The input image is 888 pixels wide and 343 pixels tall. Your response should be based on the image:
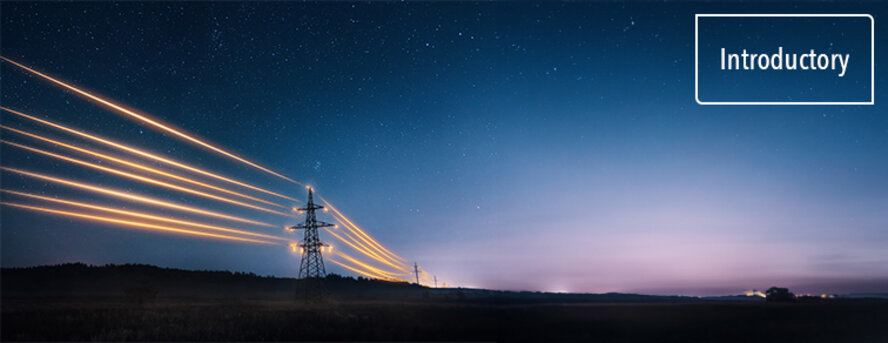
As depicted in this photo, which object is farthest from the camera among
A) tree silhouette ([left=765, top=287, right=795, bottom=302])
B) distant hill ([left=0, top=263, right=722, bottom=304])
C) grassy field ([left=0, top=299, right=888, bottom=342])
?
distant hill ([left=0, top=263, right=722, bottom=304])

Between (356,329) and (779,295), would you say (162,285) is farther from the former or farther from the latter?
(779,295)

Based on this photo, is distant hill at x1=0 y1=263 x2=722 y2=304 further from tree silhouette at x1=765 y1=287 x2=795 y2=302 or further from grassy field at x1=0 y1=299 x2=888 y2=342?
grassy field at x1=0 y1=299 x2=888 y2=342

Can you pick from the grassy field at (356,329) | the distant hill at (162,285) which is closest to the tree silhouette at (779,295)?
the distant hill at (162,285)

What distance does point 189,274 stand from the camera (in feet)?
389

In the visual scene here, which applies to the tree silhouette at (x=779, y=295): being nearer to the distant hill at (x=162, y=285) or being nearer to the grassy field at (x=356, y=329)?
the distant hill at (x=162, y=285)

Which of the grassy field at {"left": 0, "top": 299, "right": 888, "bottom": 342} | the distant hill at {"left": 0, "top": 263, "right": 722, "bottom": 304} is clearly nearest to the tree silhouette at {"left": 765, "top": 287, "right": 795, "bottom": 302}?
the distant hill at {"left": 0, "top": 263, "right": 722, "bottom": 304}

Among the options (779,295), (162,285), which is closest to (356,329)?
(779,295)

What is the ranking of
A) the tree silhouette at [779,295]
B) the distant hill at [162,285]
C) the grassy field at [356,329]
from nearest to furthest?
1. the grassy field at [356,329]
2. the tree silhouette at [779,295]
3. the distant hill at [162,285]

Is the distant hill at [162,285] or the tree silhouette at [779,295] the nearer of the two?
the tree silhouette at [779,295]

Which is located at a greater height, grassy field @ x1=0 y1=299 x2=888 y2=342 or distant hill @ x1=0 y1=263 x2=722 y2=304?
grassy field @ x1=0 y1=299 x2=888 y2=342

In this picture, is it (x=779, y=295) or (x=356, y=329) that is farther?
(x=779, y=295)

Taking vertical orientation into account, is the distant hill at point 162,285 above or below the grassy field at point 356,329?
below

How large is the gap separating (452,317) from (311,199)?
16918 millimetres

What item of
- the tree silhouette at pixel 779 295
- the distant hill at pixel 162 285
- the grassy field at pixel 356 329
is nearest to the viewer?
the grassy field at pixel 356 329
